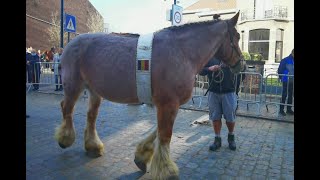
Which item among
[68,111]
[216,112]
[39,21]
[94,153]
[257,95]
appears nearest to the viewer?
[68,111]

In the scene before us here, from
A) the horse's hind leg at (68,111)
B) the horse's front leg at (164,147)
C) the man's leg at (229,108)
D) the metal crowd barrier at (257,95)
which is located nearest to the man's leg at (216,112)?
the man's leg at (229,108)

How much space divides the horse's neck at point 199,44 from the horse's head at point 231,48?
12 centimetres

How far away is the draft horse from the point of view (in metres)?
3.52

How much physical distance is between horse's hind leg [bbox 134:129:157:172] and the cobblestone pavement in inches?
4.8

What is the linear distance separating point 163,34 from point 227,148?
256 centimetres

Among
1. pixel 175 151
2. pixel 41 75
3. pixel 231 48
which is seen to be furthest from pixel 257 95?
pixel 41 75

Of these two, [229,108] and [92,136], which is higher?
[229,108]

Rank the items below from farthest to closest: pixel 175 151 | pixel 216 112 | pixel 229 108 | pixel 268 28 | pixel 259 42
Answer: pixel 259 42
pixel 268 28
pixel 216 112
pixel 229 108
pixel 175 151

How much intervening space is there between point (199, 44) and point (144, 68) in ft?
2.48

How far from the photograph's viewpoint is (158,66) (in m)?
3.54

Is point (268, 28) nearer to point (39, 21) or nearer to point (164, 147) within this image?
point (39, 21)

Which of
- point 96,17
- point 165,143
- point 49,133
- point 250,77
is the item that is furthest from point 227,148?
point 96,17

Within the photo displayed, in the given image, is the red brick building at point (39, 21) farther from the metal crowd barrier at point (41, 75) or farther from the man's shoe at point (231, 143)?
the man's shoe at point (231, 143)
